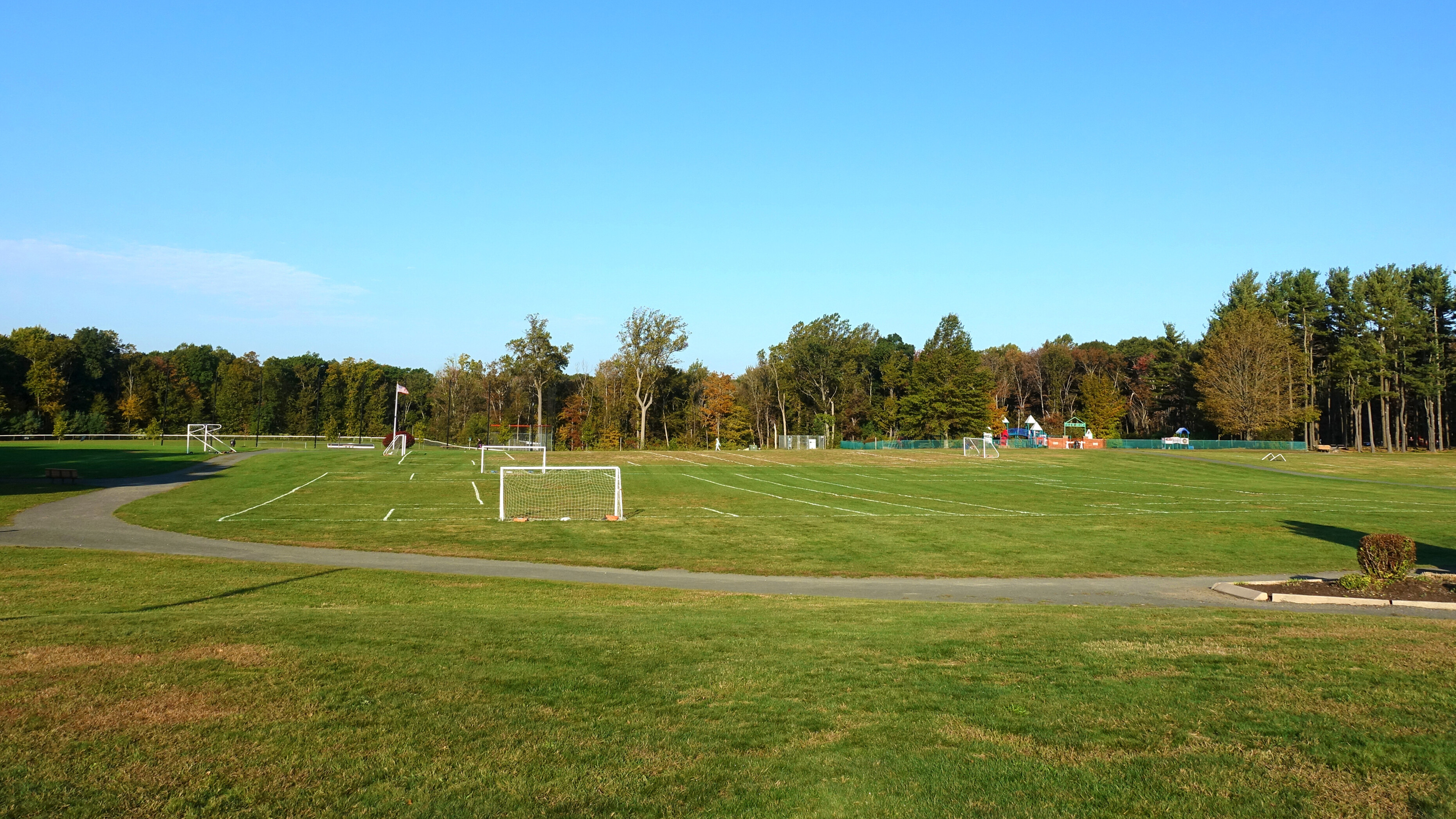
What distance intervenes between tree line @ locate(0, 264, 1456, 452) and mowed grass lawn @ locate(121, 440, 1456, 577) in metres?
50.4

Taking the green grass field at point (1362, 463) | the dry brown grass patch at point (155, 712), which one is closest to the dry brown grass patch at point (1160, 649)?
the dry brown grass patch at point (155, 712)

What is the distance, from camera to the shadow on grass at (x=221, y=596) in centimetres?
1055

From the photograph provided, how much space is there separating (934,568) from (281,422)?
11217cm

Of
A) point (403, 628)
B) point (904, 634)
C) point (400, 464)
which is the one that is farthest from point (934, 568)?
point (400, 464)

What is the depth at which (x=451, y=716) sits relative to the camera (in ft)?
20.4

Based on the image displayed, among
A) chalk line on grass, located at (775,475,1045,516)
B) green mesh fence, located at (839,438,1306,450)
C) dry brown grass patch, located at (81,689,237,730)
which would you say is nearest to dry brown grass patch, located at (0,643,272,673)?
dry brown grass patch, located at (81,689,237,730)

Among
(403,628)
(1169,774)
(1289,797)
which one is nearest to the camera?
(1289,797)

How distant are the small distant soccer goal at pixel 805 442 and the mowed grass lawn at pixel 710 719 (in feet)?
279

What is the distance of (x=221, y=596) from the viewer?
13.4 m

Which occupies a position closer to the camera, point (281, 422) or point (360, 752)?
point (360, 752)

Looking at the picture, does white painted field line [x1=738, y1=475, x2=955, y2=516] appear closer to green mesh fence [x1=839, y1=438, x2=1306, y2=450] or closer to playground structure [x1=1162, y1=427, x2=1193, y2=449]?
green mesh fence [x1=839, y1=438, x2=1306, y2=450]

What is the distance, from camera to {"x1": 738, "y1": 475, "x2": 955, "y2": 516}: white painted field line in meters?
32.2

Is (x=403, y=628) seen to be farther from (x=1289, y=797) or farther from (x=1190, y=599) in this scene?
(x=1190, y=599)

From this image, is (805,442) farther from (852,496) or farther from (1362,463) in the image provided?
(852,496)
